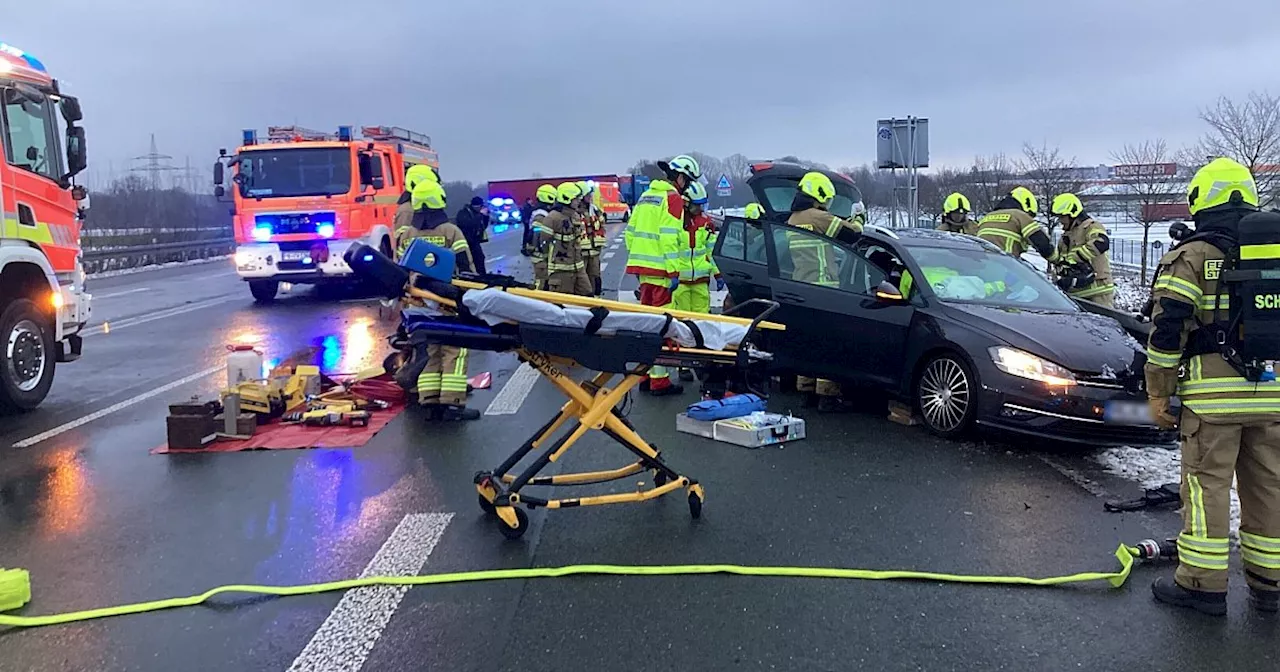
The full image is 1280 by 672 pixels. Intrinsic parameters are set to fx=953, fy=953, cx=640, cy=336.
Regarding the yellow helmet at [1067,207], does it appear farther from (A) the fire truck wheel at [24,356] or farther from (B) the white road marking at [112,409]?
(A) the fire truck wheel at [24,356]

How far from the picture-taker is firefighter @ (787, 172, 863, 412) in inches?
316

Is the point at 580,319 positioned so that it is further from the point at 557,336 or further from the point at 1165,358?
the point at 1165,358

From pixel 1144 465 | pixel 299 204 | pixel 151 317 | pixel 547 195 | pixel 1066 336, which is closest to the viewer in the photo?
pixel 1144 465

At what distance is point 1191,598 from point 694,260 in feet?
18.3

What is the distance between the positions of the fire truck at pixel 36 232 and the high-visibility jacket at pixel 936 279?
725 centimetres

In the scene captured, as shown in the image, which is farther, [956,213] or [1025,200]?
[956,213]

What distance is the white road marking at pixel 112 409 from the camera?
24.0 feet

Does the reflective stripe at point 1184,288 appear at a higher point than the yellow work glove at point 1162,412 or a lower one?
higher

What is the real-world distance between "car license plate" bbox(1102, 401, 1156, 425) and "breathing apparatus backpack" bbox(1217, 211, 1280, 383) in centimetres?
223

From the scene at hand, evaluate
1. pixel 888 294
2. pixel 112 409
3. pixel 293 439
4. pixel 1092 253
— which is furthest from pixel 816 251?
pixel 112 409

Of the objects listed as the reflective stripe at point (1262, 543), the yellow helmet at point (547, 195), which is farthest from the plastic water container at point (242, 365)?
the reflective stripe at point (1262, 543)

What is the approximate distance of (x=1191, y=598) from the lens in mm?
3941

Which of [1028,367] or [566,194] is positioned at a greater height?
[566,194]

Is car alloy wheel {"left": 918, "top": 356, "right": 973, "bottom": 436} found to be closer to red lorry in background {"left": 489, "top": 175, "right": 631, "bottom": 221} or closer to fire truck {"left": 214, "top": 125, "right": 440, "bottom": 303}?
fire truck {"left": 214, "top": 125, "right": 440, "bottom": 303}
